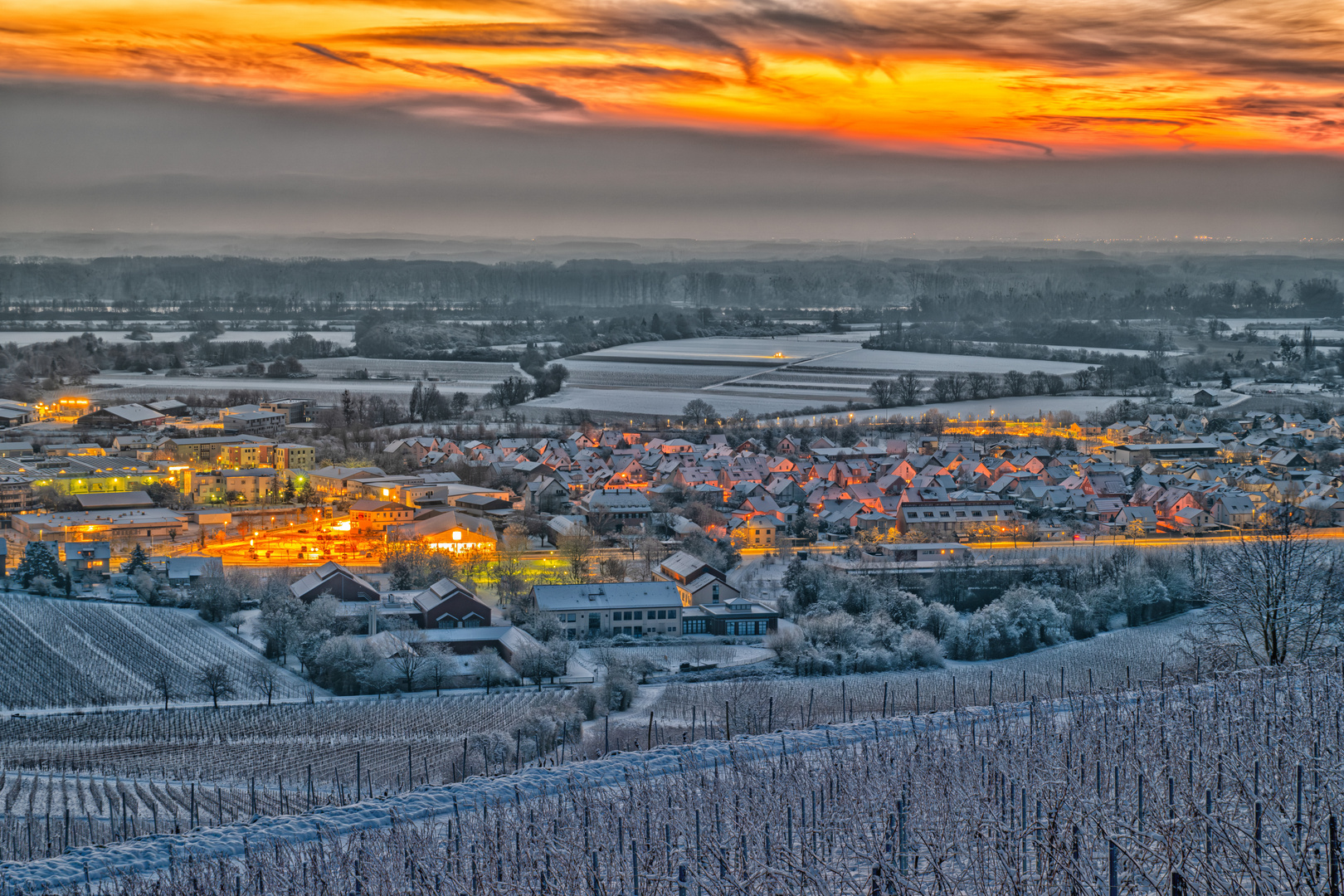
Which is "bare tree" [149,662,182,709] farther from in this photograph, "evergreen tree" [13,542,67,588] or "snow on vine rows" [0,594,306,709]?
"evergreen tree" [13,542,67,588]

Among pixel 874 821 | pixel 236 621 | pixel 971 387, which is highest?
pixel 874 821

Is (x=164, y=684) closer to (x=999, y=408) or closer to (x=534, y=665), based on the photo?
(x=534, y=665)

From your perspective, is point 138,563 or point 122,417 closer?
point 138,563

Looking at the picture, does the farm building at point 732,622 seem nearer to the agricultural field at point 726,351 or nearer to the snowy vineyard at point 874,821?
the snowy vineyard at point 874,821

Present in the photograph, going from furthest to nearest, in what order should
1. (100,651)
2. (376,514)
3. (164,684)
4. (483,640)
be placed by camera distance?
(376,514)
(483,640)
(100,651)
(164,684)

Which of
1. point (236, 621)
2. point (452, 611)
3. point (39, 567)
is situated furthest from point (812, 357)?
point (236, 621)

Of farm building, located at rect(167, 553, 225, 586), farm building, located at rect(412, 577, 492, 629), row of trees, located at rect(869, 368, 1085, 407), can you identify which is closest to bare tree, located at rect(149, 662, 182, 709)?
farm building, located at rect(412, 577, 492, 629)
